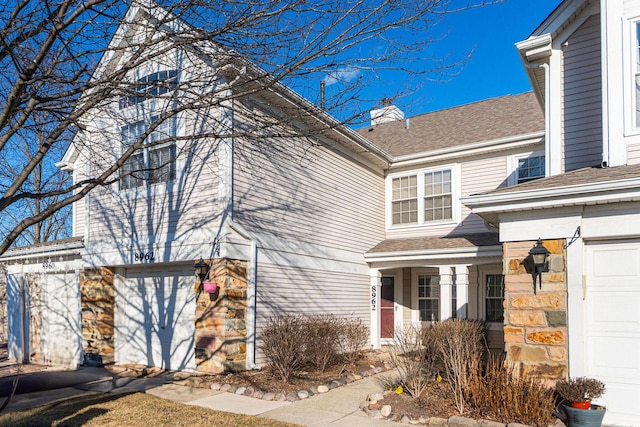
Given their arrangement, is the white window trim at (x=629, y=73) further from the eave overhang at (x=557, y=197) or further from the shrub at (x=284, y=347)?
the shrub at (x=284, y=347)

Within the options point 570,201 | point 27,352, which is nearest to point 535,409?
point 570,201

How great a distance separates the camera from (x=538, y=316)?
6.71m

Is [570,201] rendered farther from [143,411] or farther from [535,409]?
[143,411]

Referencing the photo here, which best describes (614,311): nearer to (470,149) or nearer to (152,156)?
(470,149)

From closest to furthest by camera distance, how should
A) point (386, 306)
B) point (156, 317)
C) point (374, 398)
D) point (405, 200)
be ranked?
point (374, 398), point (156, 317), point (405, 200), point (386, 306)

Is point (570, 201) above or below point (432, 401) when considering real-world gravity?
above

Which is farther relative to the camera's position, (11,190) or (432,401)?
(432,401)

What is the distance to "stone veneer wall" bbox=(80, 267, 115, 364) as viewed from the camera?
11453mm

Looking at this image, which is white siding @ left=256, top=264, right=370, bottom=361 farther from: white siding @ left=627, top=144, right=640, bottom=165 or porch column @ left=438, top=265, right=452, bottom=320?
white siding @ left=627, top=144, right=640, bottom=165

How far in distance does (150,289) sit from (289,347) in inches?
152

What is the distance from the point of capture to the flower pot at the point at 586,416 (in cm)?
579

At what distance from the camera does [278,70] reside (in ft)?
19.7

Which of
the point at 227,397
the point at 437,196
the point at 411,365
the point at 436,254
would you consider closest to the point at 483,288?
the point at 436,254

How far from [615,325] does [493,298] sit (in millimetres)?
7672
